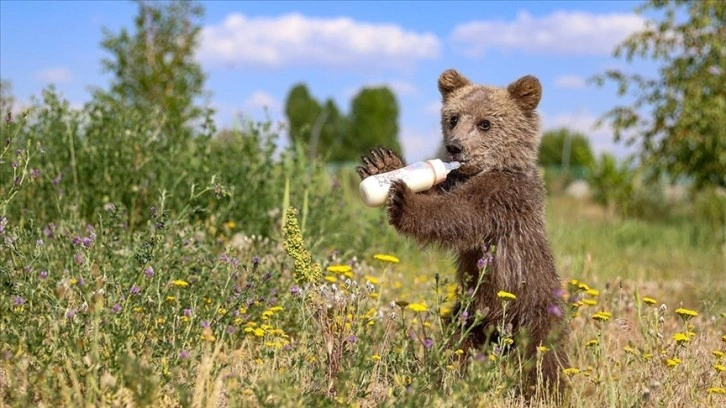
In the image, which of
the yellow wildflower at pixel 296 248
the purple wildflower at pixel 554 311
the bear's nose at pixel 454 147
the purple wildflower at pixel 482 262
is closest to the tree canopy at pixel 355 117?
the bear's nose at pixel 454 147

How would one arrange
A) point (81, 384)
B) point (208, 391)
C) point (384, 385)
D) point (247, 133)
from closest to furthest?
point (208, 391), point (81, 384), point (384, 385), point (247, 133)

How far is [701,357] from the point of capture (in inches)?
210

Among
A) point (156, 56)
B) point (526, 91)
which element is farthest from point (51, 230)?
point (156, 56)

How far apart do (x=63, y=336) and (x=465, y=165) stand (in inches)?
93.7

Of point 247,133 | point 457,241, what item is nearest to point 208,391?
point 457,241

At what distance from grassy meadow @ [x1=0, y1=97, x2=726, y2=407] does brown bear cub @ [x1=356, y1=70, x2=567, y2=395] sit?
0.14m

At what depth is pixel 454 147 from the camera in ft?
16.5

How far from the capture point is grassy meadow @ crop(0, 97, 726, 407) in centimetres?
364

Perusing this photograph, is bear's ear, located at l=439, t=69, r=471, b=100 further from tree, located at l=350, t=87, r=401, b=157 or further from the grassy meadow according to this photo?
tree, located at l=350, t=87, r=401, b=157

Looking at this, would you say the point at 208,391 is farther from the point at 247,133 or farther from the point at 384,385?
the point at 247,133

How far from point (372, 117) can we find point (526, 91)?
60.5m

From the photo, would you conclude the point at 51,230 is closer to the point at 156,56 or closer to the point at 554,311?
the point at 554,311

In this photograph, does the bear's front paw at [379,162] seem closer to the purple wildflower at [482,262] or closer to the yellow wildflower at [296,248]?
the purple wildflower at [482,262]

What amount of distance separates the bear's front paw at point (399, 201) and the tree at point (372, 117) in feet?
193
